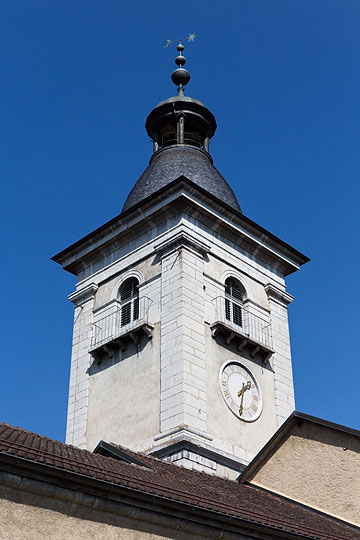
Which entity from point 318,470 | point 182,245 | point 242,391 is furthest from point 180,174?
point 318,470

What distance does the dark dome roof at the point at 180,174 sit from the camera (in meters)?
27.7

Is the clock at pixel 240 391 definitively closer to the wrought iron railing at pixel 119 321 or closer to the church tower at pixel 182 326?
the church tower at pixel 182 326

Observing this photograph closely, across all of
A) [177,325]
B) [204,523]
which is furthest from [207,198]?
[204,523]

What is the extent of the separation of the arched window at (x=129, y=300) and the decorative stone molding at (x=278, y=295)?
15.2ft

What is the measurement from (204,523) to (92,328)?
50.4 ft

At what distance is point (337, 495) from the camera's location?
1602 cm

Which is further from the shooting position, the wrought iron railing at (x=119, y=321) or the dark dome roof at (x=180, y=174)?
the dark dome roof at (x=180, y=174)

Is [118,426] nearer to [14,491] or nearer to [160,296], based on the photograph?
[160,296]

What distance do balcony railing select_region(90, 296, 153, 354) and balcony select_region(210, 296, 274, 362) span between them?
2.14 meters

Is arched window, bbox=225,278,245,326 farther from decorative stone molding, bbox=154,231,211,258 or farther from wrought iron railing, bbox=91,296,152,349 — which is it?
wrought iron railing, bbox=91,296,152,349

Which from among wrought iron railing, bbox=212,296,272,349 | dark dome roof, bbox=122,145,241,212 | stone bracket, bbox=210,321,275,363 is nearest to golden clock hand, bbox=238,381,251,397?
stone bracket, bbox=210,321,275,363

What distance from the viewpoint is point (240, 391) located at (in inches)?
932

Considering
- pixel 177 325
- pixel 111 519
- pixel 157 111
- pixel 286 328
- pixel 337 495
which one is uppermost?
pixel 157 111

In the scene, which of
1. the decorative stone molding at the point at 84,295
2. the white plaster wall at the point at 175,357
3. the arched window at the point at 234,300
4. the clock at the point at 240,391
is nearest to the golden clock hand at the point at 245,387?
the clock at the point at 240,391
